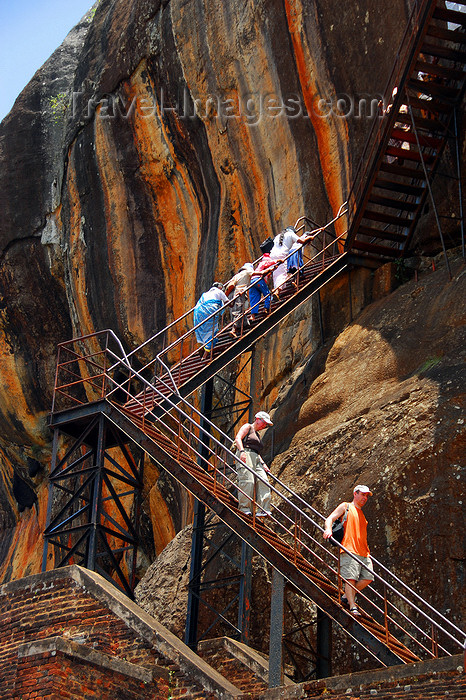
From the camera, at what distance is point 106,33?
2311 cm

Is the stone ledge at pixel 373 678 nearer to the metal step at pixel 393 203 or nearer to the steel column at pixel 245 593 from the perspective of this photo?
the steel column at pixel 245 593

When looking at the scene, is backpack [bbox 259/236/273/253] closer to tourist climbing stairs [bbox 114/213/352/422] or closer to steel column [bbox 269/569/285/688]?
tourist climbing stairs [bbox 114/213/352/422]

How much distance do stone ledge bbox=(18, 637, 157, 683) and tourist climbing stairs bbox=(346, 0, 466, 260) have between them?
7.57m

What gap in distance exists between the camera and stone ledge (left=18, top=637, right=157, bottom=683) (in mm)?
10039

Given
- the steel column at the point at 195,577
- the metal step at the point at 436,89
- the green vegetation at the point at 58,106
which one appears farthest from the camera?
the green vegetation at the point at 58,106

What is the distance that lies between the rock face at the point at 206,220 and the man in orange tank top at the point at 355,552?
814 millimetres

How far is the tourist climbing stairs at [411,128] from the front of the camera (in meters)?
14.1

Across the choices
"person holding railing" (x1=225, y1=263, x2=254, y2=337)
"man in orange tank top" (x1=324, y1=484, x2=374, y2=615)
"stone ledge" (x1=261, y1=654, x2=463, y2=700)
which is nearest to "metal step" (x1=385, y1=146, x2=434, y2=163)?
"person holding railing" (x1=225, y1=263, x2=254, y2=337)

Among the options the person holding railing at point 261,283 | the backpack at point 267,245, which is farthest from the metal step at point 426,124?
the backpack at point 267,245

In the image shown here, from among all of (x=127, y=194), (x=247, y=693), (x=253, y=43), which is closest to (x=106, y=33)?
(x=127, y=194)

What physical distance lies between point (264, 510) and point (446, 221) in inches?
236

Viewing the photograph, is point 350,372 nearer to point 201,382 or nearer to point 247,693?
point 201,382

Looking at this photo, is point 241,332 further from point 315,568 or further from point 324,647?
point 324,647

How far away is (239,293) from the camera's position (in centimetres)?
1552
